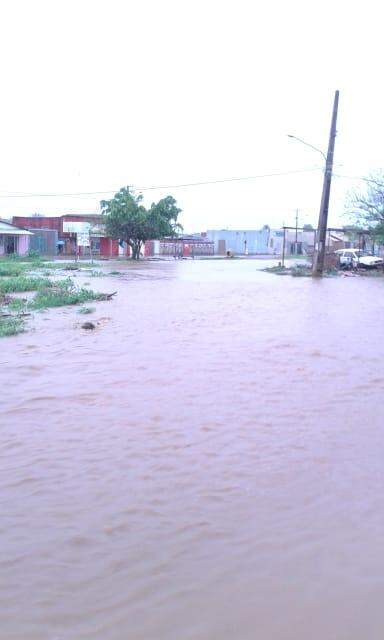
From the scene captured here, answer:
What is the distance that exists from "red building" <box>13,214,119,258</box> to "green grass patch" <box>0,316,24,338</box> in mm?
47553

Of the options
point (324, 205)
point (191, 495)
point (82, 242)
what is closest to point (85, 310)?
point (191, 495)

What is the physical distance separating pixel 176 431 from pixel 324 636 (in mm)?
3485

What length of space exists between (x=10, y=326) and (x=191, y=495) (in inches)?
355

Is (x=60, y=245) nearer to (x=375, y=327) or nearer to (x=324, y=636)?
(x=375, y=327)

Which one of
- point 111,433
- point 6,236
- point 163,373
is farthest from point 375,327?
point 6,236

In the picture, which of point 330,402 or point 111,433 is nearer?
point 111,433

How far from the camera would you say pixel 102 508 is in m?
4.71

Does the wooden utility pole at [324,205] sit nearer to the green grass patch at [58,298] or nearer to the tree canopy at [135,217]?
the green grass patch at [58,298]

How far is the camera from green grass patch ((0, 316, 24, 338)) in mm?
12625

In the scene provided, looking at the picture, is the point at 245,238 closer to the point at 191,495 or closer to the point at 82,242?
the point at 82,242

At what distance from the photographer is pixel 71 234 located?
62656 mm

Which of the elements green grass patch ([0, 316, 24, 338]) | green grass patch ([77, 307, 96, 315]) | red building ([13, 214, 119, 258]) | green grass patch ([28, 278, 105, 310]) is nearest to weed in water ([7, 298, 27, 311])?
green grass patch ([28, 278, 105, 310])

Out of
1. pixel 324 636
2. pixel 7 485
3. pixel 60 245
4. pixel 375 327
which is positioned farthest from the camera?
pixel 60 245

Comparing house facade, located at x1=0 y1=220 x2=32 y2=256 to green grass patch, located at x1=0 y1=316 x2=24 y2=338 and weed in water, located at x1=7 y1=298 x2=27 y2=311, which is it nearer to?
weed in water, located at x1=7 y1=298 x2=27 y2=311
